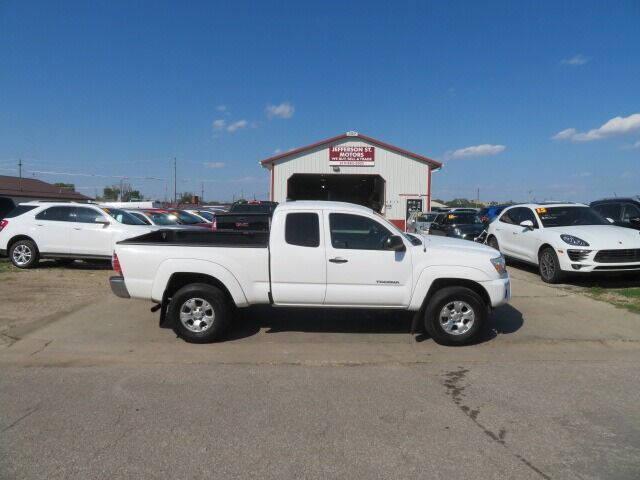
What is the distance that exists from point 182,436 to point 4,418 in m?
1.60

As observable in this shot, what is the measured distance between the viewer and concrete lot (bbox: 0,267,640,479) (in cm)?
330

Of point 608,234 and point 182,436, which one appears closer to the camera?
point 182,436

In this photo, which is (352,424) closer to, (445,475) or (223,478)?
(445,475)

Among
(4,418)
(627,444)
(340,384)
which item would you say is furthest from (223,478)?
(627,444)

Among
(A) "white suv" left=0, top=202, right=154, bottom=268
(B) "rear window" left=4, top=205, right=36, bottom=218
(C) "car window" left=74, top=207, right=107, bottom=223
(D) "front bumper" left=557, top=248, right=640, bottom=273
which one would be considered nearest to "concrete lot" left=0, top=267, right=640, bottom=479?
(D) "front bumper" left=557, top=248, right=640, bottom=273

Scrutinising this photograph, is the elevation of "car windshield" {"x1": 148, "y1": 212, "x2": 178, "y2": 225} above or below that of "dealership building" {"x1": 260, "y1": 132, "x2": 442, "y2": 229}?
below

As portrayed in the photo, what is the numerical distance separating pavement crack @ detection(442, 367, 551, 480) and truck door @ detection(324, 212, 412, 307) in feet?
3.92

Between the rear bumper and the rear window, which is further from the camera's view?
the rear window

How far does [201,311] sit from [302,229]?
5.41 feet

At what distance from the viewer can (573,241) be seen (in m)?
9.75

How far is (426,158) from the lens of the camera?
103 feet

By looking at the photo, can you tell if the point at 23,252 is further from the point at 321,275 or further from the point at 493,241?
the point at 493,241

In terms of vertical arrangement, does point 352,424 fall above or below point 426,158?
below

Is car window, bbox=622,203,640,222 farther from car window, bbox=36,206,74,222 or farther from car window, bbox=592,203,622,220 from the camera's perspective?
car window, bbox=36,206,74,222
